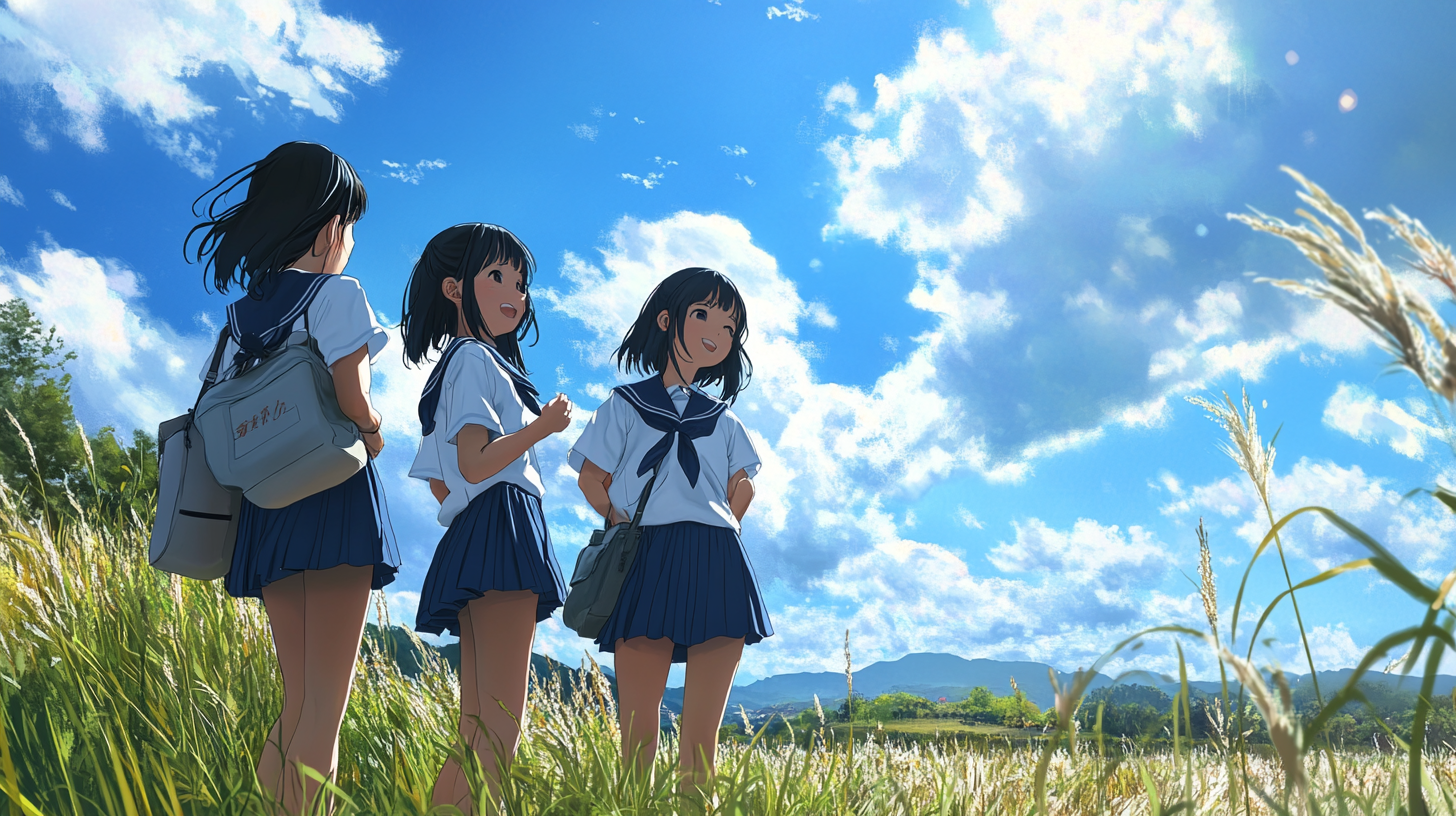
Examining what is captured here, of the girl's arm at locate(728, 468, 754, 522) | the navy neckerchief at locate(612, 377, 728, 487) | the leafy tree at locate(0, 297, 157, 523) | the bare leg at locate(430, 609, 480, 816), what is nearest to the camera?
the bare leg at locate(430, 609, 480, 816)

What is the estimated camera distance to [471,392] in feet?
8.41

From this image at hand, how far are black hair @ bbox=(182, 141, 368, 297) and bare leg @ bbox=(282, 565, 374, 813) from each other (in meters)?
0.93

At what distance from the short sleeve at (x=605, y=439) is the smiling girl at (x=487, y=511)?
0.39 meters

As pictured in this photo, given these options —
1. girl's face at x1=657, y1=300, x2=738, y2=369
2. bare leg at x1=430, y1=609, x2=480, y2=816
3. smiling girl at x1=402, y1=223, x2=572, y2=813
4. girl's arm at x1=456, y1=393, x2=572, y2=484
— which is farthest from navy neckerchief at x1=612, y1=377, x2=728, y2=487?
bare leg at x1=430, y1=609, x2=480, y2=816

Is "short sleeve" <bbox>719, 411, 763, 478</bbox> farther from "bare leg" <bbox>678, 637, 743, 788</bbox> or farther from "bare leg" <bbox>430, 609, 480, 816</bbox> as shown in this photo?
"bare leg" <bbox>430, 609, 480, 816</bbox>

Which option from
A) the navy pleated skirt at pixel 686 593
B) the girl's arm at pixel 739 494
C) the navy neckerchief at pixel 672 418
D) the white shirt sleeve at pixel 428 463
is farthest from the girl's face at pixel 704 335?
the white shirt sleeve at pixel 428 463

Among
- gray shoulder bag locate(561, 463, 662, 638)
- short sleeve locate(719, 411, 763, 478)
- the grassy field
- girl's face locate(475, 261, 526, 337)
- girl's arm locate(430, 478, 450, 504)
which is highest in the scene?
girl's face locate(475, 261, 526, 337)

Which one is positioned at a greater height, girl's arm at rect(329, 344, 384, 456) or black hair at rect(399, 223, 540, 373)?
black hair at rect(399, 223, 540, 373)

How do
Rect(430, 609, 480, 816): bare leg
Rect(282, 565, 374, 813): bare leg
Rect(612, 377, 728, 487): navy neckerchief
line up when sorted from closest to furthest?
1. Rect(282, 565, 374, 813): bare leg
2. Rect(430, 609, 480, 816): bare leg
3. Rect(612, 377, 728, 487): navy neckerchief

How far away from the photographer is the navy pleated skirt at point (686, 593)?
290cm

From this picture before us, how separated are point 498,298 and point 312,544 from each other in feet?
3.58

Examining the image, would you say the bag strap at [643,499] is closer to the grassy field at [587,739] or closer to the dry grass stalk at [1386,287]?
the grassy field at [587,739]

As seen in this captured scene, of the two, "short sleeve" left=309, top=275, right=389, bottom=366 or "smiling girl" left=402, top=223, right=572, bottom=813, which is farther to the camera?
"smiling girl" left=402, top=223, right=572, bottom=813

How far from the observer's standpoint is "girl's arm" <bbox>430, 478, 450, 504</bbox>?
9.32ft
